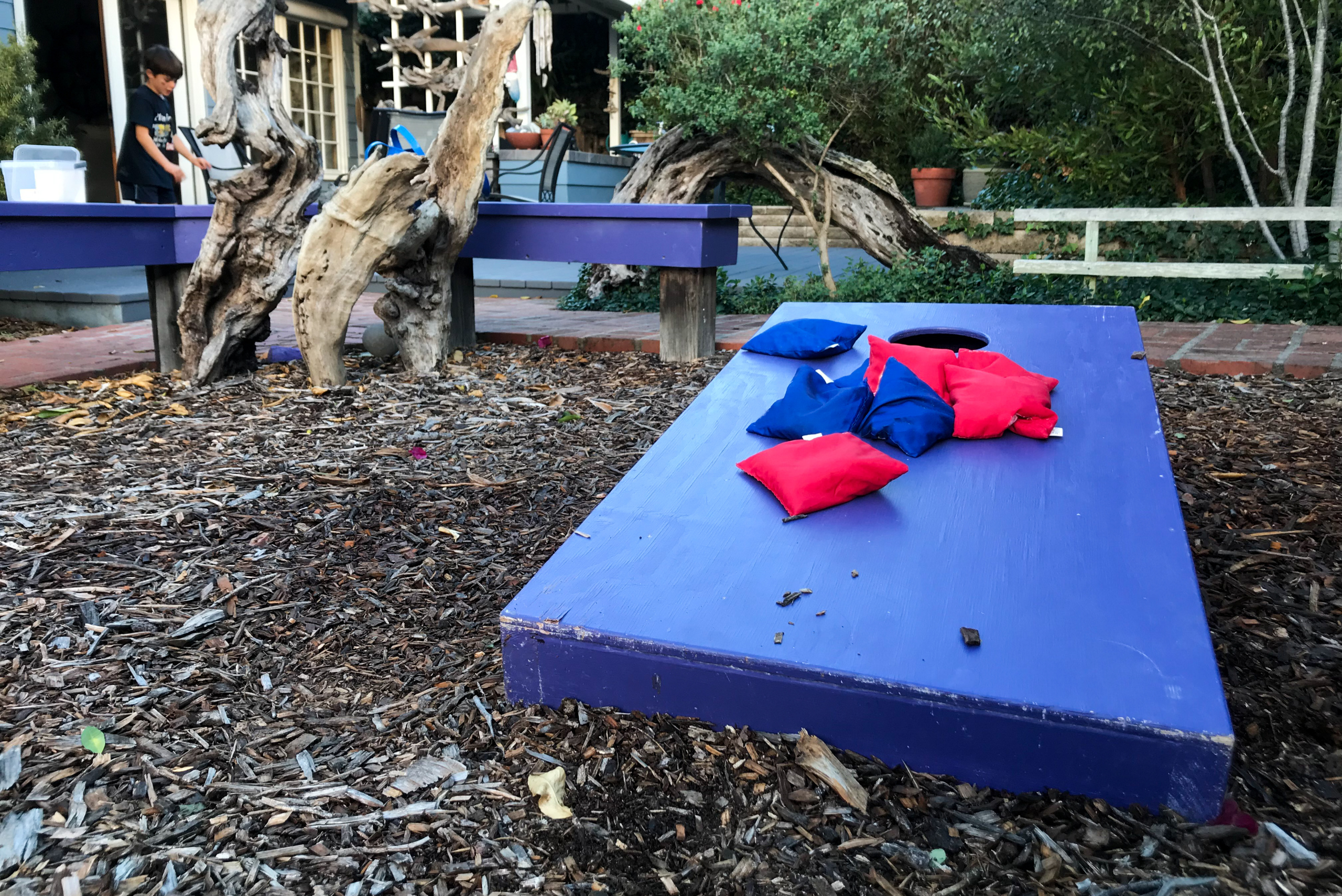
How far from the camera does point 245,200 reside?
14.1ft

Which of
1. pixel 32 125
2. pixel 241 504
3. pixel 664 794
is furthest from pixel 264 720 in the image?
pixel 32 125

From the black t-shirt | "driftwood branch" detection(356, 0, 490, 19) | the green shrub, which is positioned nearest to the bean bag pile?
the green shrub

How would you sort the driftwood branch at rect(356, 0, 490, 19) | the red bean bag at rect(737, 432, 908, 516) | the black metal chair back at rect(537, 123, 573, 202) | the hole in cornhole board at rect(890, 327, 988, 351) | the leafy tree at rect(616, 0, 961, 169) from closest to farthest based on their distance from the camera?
the red bean bag at rect(737, 432, 908, 516)
the hole in cornhole board at rect(890, 327, 988, 351)
the leafy tree at rect(616, 0, 961, 169)
the black metal chair back at rect(537, 123, 573, 202)
the driftwood branch at rect(356, 0, 490, 19)

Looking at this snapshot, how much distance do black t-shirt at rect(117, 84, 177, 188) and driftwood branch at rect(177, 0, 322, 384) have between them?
1755 millimetres

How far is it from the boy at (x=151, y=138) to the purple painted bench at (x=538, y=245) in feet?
4.37

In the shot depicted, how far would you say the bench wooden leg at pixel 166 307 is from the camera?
480cm

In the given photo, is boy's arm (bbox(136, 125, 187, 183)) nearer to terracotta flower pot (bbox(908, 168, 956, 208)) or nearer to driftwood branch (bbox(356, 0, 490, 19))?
driftwood branch (bbox(356, 0, 490, 19))

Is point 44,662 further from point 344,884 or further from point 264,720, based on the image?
point 344,884

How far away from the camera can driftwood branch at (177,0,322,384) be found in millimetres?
4227

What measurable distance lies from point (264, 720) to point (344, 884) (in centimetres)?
54

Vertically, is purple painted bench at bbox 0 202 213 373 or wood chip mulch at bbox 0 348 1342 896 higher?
purple painted bench at bbox 0 202 213 373

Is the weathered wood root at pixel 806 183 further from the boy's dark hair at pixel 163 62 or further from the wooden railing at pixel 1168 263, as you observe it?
the boy's dark hair at pixel 163 62

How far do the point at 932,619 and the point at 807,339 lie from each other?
1745mm

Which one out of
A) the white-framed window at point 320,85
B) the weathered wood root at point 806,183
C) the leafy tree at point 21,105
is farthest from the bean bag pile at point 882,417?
the white-framed window at point 320,85
